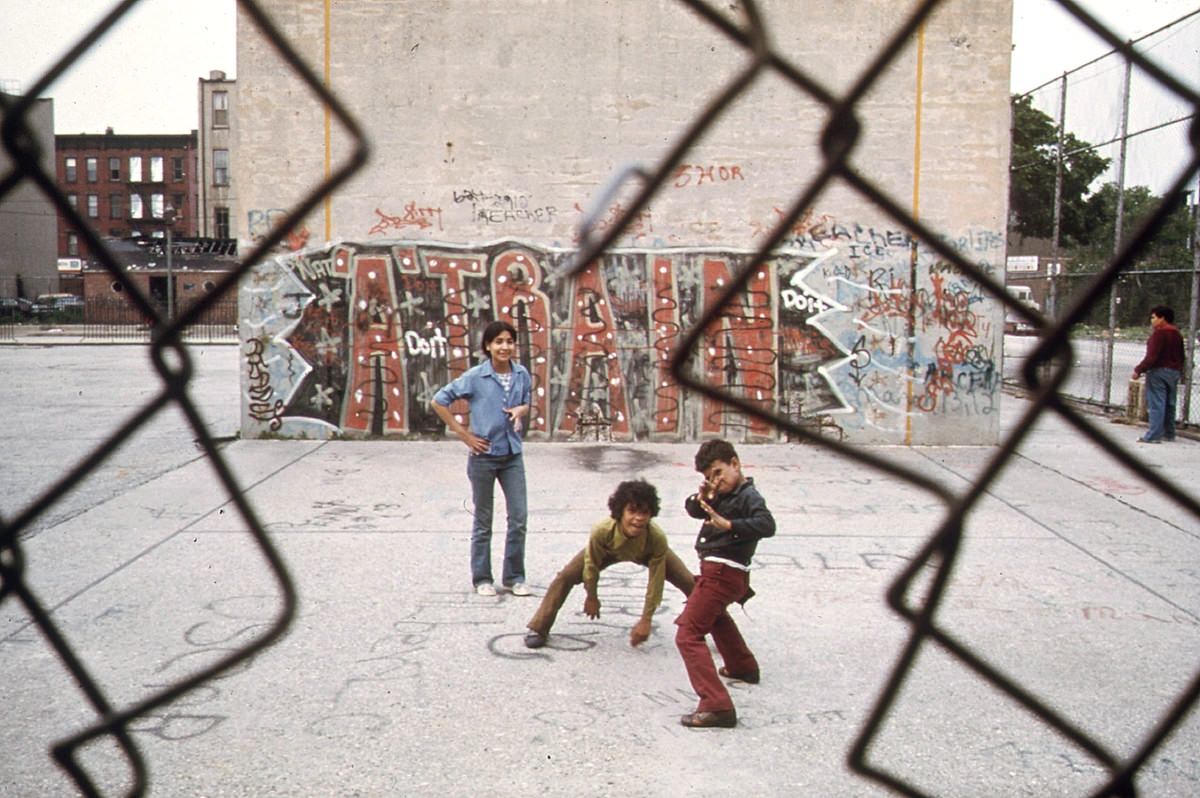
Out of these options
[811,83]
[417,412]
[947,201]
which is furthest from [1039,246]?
[811,83]

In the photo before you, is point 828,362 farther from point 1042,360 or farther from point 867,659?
point 1042,360

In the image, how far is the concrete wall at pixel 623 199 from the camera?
1179cm

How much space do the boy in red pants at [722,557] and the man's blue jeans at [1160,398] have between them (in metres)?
9.12

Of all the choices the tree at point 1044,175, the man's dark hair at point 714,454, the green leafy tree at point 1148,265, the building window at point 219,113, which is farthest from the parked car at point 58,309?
the man's dark hair at point 714,454

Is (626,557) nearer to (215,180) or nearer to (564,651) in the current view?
(564,651)

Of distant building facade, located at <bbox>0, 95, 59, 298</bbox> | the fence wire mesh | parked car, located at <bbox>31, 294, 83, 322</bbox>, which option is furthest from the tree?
distant building facade, located at <bbox>0, 95, 59, 298</bbox>

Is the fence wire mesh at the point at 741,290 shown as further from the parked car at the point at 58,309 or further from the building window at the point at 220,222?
the building window at the point at 220,222

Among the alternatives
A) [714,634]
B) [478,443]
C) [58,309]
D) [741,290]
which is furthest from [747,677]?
[58,309]

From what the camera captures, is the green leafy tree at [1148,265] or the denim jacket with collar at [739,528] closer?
the denim jacket with collar at [739,528]

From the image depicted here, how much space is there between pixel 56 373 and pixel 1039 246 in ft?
78.2

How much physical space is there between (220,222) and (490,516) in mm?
61967

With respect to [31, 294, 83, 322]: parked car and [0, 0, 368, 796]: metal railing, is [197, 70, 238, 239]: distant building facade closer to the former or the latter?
[31, 294, 83, 322]: parked car

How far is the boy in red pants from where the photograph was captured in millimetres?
4504

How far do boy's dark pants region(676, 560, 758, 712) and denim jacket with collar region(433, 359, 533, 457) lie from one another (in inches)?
67.8
